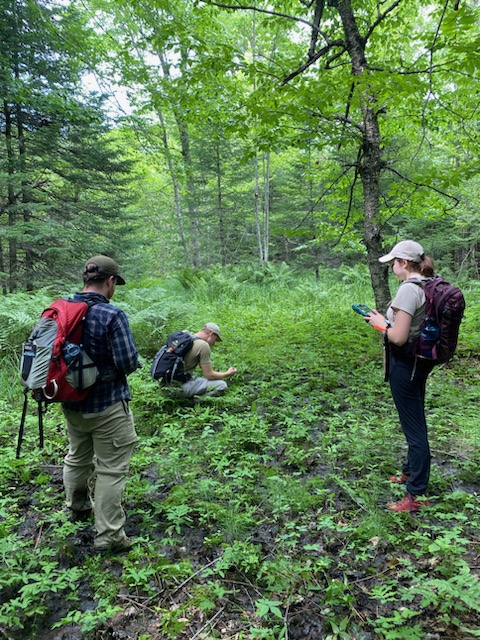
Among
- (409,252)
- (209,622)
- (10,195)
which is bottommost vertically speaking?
(209,622)

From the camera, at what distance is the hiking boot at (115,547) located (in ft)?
8.65

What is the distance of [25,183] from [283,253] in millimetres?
12332

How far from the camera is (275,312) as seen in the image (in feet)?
31.7

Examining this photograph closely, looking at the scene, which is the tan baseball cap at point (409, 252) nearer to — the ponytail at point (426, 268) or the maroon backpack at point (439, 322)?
the ponytail at point (426, 268)

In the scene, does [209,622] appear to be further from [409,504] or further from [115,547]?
[409,504]

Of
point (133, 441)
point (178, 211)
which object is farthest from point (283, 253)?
point (133, 441)

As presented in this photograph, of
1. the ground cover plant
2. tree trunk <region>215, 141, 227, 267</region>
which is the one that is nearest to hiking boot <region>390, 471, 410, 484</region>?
the ground cover plant

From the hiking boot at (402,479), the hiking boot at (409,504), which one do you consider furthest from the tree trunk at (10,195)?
the hiking boot at (409,504)

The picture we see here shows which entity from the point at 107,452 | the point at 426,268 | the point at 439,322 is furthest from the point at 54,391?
the point at 426,268

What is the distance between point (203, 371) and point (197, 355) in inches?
9.6

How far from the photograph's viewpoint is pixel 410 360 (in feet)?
9.25

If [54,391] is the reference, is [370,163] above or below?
above

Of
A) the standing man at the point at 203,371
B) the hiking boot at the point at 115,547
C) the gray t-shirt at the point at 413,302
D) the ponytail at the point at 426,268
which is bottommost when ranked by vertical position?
the hiking boot at the point at 115,547

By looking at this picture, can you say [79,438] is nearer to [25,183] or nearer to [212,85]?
[212,85]
